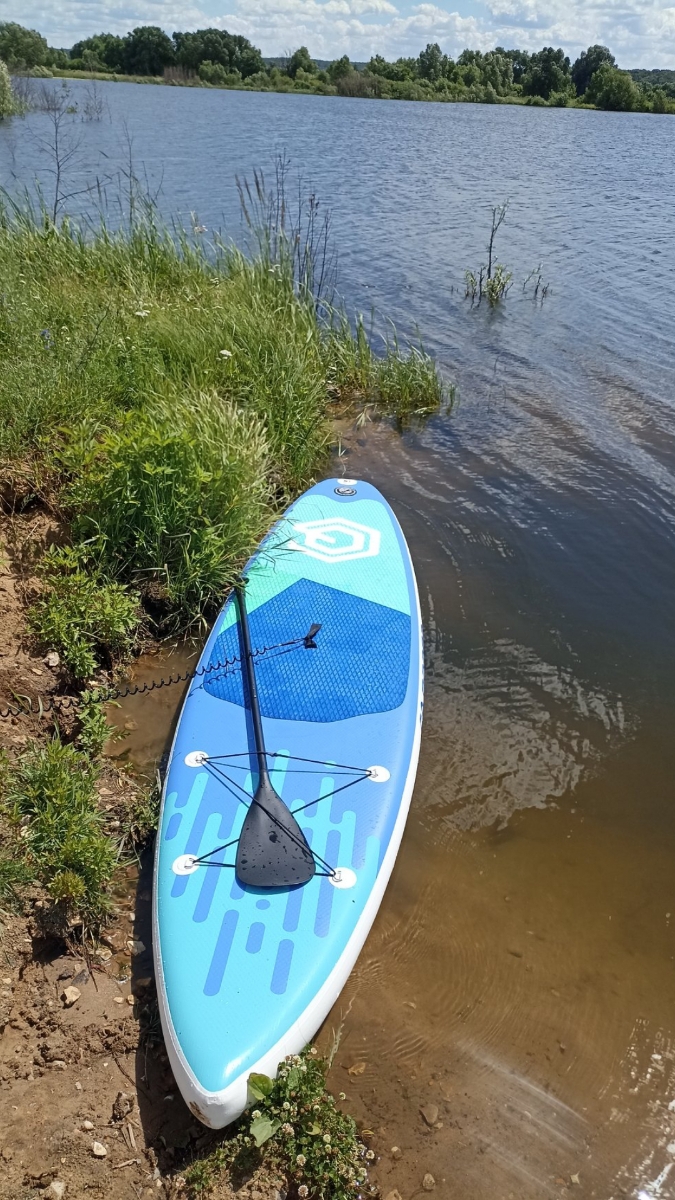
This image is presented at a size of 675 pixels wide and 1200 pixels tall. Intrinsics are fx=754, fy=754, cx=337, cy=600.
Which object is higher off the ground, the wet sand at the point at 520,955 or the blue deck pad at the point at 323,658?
the blue deck pad at the point at 323,658

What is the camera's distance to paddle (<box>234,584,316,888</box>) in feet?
9.39

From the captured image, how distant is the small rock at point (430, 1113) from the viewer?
8.20 feet

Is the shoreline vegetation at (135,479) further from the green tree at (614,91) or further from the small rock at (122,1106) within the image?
the green tree at (614,91)

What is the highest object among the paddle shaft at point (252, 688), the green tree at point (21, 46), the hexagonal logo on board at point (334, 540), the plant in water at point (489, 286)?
the green tree at point (21, 46)

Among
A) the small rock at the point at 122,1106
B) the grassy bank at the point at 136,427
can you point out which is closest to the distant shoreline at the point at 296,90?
the grassy bank at the point at 136,427

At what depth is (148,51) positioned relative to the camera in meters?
57.8

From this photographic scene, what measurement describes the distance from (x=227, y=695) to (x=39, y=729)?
2.89 ft

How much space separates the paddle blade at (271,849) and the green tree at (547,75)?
6060 centimetres

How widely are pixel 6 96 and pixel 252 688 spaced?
1026 inches

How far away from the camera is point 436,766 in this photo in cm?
384

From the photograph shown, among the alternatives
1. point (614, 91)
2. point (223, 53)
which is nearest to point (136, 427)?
point (614, 91)

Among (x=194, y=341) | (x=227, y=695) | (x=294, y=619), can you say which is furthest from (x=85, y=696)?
(x=194, y=341)

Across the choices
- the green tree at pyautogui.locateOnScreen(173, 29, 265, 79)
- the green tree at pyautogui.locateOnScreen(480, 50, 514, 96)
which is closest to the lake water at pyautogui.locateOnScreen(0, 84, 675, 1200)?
the green tree at pyautogui.locateOnScreen(480, 50, 514, 96)

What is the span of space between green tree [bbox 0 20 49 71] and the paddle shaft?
125 ft
